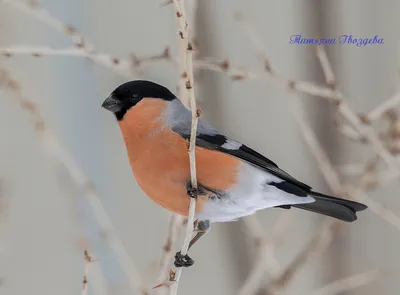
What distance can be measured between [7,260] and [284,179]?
113 centimetres

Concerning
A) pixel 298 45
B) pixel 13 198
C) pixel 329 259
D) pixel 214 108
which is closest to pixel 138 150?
pixel 214 108

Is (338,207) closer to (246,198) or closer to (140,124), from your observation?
(246,198)

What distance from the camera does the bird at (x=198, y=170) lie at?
81 cm

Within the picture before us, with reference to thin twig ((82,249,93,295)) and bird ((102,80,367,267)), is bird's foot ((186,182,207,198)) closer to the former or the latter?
bird ((102,80,367,267))

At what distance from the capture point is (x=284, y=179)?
87 centimetres

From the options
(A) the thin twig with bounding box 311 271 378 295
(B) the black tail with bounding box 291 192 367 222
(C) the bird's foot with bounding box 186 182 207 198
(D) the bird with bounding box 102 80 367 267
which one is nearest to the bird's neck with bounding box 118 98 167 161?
(D) the bird with bounding box 102 80 367 267

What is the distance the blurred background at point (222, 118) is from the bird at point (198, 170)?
0.69 meters

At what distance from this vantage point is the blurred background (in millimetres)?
1688

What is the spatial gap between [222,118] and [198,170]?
0.75m

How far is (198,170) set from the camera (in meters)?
0.83

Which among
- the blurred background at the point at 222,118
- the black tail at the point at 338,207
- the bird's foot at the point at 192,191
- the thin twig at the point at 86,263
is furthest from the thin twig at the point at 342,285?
the thin twig at the point at 86,263

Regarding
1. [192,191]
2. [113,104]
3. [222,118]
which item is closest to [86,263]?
[192,191]

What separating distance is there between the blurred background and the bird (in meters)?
0.69

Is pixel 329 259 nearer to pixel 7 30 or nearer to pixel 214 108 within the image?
pixel 214 108
